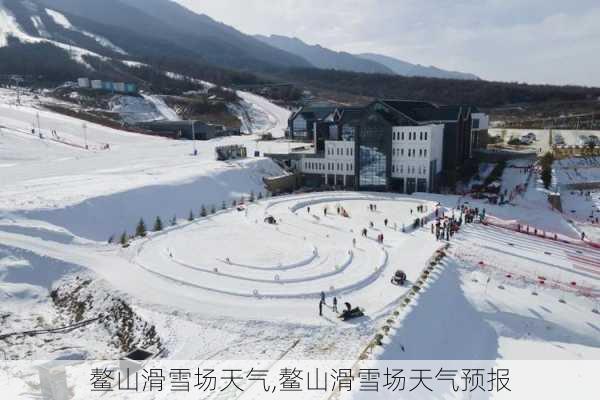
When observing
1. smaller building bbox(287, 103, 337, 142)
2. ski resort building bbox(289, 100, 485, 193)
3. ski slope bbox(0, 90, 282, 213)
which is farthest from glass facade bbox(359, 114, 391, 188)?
smaller building bbox(287, 103, 337, 142)

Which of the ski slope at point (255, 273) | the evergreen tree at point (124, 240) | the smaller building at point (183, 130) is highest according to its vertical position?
the smaller building at point (183, 130)

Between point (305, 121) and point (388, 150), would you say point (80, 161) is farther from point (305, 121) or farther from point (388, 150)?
point (305, 121)

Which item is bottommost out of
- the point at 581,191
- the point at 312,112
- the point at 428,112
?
the point at 581,191

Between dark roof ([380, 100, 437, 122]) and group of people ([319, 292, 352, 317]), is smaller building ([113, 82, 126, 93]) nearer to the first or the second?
dark roof ([380, 100, 437, 122])

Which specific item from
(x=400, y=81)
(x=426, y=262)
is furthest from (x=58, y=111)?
(x=400, y=81)

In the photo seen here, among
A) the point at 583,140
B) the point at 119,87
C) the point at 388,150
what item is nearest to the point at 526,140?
the point at 583,140

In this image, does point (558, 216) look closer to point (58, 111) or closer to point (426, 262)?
point (426, 262)

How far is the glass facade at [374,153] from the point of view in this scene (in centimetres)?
4647

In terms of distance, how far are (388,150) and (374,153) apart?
1564mm

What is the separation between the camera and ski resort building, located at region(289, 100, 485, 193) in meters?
45.6

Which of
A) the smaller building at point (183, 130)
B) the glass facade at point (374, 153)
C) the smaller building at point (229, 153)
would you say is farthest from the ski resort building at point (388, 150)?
the smaller building at point (183, 130)

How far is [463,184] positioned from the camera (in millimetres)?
52062

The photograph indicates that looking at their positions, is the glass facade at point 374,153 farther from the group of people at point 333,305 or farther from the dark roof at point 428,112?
the group of people at point 333,305

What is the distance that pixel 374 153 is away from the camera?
47.2m
